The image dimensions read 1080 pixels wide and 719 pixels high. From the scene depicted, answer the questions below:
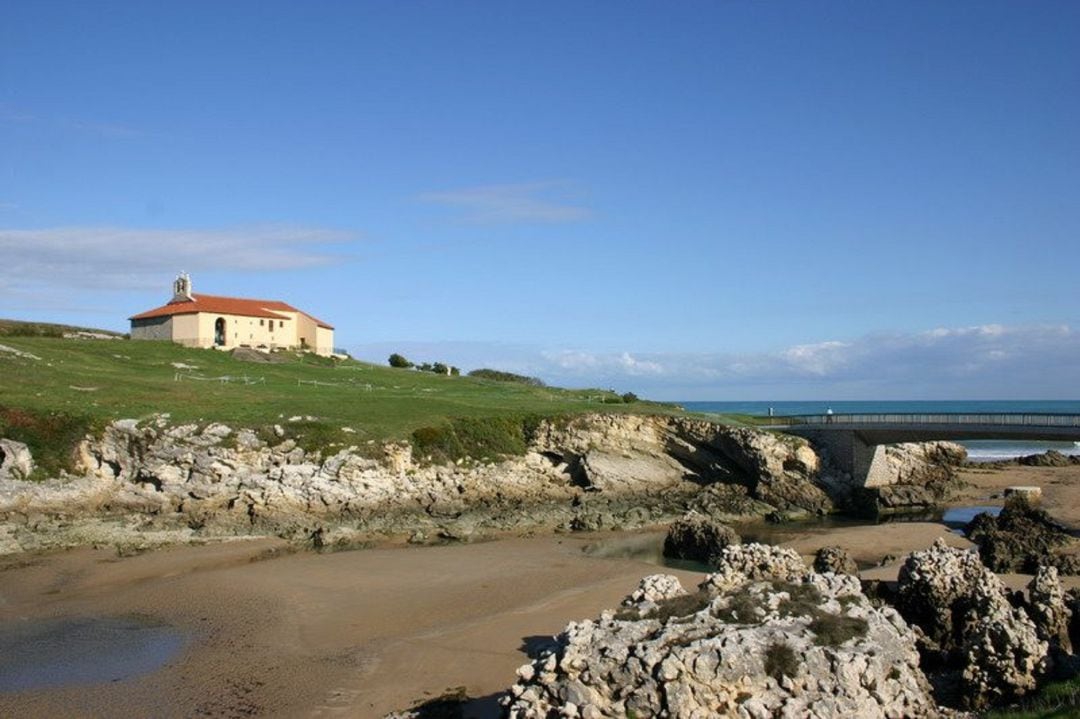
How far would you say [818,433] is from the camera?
185 feet

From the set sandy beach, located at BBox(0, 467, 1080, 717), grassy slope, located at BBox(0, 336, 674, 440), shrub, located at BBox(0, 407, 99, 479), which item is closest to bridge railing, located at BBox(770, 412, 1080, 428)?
sandy beach, located at BBox(0, 467, 1080, 717)

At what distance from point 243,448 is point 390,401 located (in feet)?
47.1

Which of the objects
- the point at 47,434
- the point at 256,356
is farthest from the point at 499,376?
the point at 47,434

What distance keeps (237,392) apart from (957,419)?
4383 cm

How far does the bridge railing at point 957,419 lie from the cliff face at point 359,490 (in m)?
7.34

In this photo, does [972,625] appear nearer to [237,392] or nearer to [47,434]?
[47,434]

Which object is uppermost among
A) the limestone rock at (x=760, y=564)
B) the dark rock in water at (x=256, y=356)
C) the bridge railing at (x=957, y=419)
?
the dark rock in water at (x=256, y=356)

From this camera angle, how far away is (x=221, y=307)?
79.4 m

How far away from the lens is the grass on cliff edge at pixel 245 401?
4197 centimetres

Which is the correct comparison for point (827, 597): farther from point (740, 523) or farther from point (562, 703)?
point (740, 523)

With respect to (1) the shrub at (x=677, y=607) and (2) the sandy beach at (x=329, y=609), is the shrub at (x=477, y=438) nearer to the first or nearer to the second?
(2) the sandy beach at (x=329, y=609)

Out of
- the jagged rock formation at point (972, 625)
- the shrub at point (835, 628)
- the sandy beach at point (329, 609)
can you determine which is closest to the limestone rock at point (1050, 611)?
the jagged rock formation at point (972, 625)

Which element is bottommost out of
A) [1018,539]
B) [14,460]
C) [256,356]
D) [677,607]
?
[1018,539]

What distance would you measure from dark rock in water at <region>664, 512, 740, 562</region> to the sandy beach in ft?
9.23
